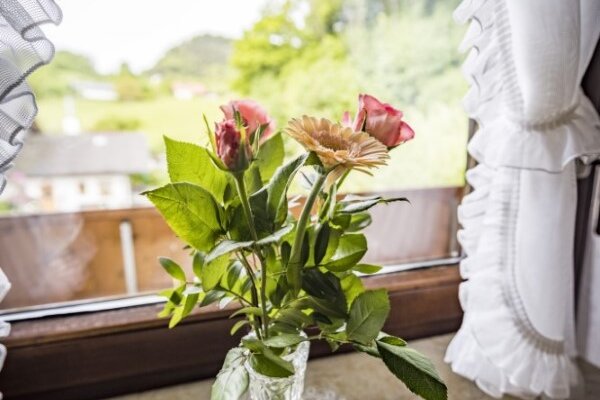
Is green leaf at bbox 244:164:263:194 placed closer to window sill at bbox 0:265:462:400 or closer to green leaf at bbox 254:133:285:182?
green leaf at bbox 254:133:285:182

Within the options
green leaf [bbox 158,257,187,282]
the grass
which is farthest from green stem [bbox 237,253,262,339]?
the grass

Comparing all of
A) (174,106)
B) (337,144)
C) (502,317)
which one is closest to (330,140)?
(337,144)

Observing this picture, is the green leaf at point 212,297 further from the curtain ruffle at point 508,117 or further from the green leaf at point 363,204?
the curtain ruffle at point 508,117

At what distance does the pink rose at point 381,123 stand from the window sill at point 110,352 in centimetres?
45

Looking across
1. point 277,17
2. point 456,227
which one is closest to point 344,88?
point 277,17

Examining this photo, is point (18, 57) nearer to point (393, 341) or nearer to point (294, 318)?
point (294, 318)

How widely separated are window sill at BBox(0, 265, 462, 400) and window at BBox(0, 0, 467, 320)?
158 millimetres

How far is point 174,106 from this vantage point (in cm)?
87

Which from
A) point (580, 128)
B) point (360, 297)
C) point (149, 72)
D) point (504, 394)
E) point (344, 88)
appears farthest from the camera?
point (344, 88)

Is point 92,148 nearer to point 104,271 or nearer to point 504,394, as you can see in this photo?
point 104,271

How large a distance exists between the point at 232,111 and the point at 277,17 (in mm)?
544

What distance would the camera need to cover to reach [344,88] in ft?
3.19

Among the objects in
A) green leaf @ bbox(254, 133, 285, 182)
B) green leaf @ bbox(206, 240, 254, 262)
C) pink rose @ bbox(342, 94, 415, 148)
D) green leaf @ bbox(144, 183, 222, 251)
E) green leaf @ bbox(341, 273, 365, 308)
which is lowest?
green leaf @ bbox(341, 273, 365, 308)

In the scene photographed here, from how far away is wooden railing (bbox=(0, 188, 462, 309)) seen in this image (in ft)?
2.74
